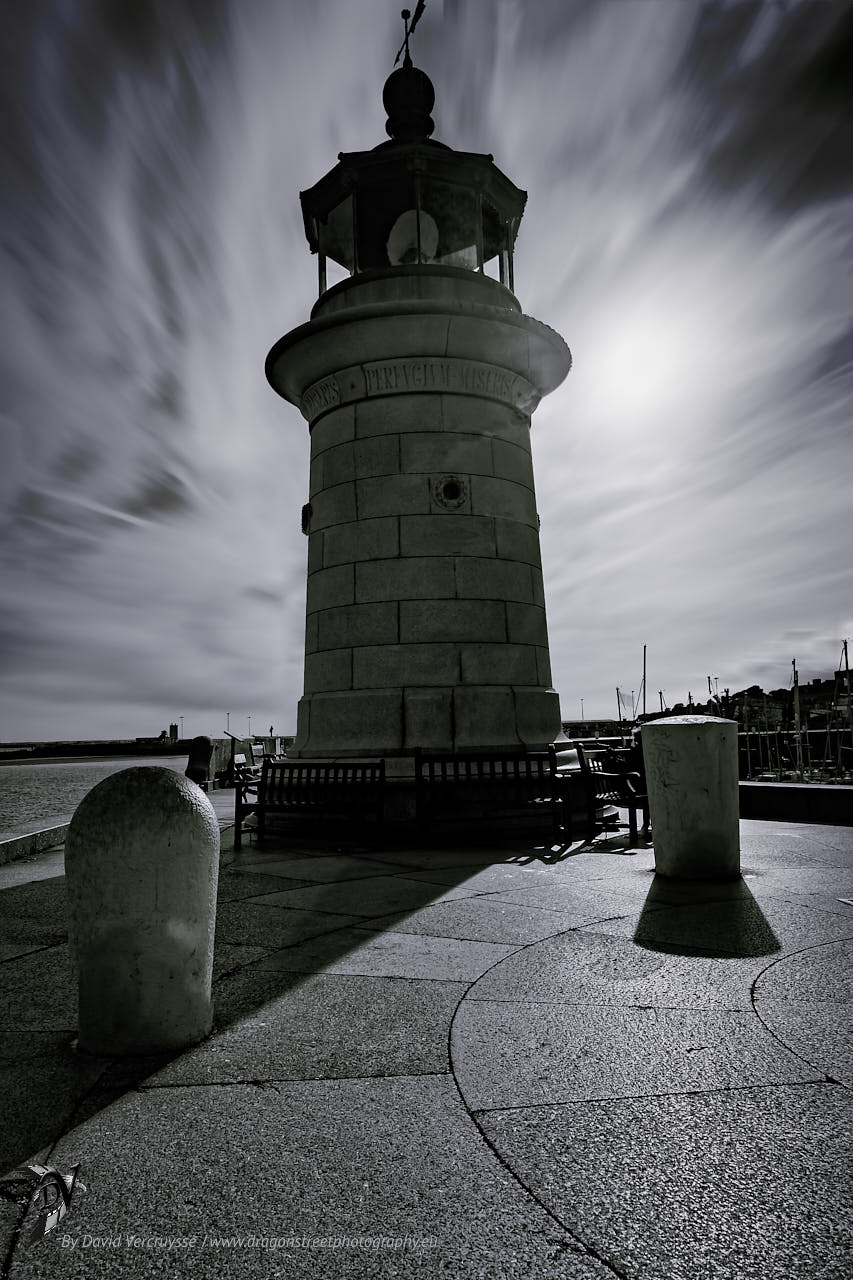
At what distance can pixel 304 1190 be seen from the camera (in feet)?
6.20

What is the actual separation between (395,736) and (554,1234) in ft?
24.0

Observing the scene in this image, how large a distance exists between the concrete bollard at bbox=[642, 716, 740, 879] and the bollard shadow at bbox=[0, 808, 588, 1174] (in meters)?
1.45

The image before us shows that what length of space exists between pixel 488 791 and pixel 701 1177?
21.6ft

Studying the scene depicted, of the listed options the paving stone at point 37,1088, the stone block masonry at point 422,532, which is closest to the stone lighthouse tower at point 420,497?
the stone block masonry at point 422,532

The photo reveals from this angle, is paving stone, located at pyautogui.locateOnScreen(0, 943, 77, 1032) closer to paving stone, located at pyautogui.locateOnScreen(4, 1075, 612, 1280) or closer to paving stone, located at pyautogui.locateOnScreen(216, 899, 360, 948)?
paving stone, located at pyautogui.locateOnScreen(216, 899, 360, 948)

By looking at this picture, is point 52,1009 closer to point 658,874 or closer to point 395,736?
point 658,874

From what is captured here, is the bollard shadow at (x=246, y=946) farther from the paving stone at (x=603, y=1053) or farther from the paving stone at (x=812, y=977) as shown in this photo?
the paving stone at (x=812, y=977)

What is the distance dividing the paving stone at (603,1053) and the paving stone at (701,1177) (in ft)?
0.31

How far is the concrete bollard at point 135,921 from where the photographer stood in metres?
2.84

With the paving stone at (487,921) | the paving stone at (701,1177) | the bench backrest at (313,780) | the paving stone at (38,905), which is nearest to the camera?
the paving stone at (701,1177)

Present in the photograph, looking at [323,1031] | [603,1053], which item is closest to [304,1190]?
[323,1031]

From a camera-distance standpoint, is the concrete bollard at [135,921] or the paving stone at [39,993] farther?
the paving stone at [39,993]

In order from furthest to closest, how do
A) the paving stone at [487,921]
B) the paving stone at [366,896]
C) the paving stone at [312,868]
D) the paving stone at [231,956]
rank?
the paving stone at [312,868] → the paving stone at [366,896] → the paving stone at [487,921] → the paving stone at [231,956]

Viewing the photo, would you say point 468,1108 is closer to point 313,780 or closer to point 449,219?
point 313,780
